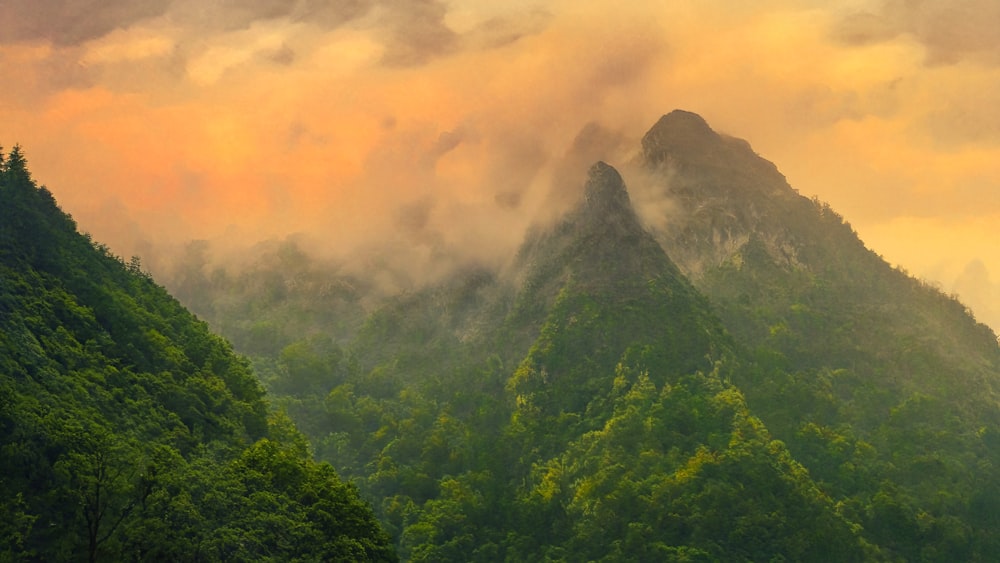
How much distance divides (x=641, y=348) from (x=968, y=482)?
124 feet

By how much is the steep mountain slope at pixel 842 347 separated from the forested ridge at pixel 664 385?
34 centimetres

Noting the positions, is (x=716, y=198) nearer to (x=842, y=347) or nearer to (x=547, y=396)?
(x=842, y=347)

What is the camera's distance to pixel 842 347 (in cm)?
14400

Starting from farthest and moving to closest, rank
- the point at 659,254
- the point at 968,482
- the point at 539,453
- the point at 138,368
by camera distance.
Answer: the point at 659,254 → the point at 539,453 → the point at 968,482 → the point at 138,368

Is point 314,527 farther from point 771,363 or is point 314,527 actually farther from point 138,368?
point 771,363

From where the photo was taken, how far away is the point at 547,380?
433ft

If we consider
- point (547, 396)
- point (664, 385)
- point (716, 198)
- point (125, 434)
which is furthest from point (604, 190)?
point (125, 434)

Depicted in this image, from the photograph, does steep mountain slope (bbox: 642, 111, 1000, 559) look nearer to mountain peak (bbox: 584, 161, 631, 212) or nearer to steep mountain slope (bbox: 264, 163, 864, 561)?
steep mountain slope (bbox: 264, 163, 864, 561)

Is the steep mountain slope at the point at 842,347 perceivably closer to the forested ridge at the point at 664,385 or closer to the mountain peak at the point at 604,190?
the forested ridge at the point at 664,385

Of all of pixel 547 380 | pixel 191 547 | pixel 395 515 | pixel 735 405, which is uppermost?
pixel 547 380

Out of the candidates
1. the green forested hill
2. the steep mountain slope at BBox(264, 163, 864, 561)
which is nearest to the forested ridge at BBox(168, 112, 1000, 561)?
the steep mountain slope at BBox(264, 163, 864, 561)

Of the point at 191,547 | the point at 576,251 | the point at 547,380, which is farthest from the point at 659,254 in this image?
the point at 191,547

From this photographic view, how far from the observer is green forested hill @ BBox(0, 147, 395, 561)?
5425 cm

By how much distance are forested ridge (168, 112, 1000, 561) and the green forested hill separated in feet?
103
